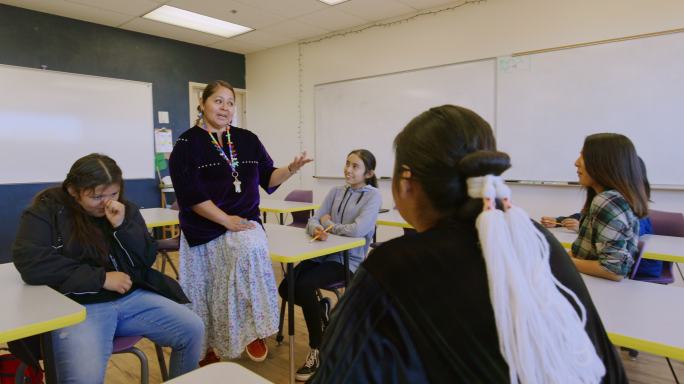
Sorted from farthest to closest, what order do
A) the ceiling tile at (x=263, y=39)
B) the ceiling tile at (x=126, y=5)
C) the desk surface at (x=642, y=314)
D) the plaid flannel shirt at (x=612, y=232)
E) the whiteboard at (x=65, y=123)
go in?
the ceiling tile at (x=263, y=39) → the whiteboard at (x=65, y=123) → the ceiling tile at (x=126, y=5) → the plaid flannel shirt at (x=612, y=232) → the desk surface at (x=642, y=314)

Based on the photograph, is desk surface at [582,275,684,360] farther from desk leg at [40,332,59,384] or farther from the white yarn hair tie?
desk leg at [40,332,59,384]

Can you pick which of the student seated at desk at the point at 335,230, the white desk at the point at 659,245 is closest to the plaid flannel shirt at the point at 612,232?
the white desk at the point at 659,245

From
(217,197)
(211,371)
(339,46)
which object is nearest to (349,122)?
(339,46)

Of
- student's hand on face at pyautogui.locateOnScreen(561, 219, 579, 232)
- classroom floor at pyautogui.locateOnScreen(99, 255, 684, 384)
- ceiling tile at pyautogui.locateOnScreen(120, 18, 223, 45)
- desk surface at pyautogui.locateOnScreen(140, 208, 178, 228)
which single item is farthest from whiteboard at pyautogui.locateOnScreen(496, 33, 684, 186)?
ceiling tile at pyautogui.locateOnScreen(120, 18, 223, 45)

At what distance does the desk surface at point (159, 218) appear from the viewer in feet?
11.0

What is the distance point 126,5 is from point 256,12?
127 cm

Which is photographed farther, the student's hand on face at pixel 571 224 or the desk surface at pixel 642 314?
the student's hand on face at pixel 571 224

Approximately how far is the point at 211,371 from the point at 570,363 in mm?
733

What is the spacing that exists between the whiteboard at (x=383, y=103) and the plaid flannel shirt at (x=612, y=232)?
2.66 meters

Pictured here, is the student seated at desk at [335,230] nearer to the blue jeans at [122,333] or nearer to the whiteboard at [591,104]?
the blue jeans at [122,333]

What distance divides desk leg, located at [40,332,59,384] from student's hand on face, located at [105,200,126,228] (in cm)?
51

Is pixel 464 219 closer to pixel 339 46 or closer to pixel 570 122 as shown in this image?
pixel 570 122

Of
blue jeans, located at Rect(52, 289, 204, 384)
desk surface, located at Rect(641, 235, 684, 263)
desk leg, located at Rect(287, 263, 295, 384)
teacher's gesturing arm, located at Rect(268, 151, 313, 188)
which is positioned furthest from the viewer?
teacher's gesturing arm, located at Rect(268, 151, 313, 188)

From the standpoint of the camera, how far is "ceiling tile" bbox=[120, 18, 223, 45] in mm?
5109
